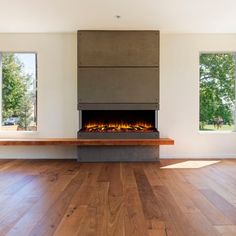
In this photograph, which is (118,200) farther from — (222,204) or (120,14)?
(120,14)

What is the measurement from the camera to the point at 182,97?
5.63 meters

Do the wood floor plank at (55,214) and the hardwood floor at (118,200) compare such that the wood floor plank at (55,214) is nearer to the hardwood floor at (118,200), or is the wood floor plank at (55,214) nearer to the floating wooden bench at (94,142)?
the hardwood floor at (118,200)

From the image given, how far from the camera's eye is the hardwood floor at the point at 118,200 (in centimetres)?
216

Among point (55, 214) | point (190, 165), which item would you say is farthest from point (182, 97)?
point (55, 214)

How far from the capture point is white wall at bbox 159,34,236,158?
18.5ft

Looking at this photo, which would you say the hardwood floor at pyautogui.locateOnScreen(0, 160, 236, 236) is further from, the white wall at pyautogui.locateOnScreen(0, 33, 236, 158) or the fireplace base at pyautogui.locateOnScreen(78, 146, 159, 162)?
the white wall at pyautogui.locateOnScreen(0, 33, 236, 158)

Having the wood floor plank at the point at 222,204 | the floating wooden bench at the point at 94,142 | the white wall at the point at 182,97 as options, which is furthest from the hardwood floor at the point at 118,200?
the white wall at the point at 182,97

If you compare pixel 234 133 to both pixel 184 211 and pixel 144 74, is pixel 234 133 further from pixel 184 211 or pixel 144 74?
pixel 184 211

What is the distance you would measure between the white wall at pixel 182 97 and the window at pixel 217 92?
0.71 ft

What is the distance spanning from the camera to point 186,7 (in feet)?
14.0

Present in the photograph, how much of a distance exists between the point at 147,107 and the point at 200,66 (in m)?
1.48

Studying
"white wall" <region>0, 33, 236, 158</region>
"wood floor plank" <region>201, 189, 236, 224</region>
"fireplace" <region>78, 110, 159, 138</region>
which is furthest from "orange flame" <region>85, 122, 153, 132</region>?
"wood floor plank" <region>201, 189, 236, 224</region>

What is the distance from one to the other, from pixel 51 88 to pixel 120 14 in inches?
79.6

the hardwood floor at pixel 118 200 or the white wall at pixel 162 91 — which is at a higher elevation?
the white wall at pixel 162 91
